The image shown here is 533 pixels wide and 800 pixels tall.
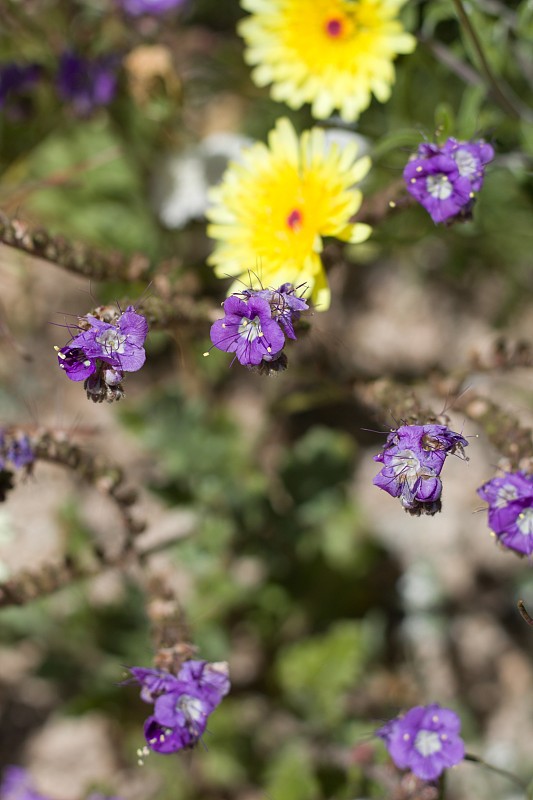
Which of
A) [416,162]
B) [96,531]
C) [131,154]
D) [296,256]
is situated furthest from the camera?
[96,531]

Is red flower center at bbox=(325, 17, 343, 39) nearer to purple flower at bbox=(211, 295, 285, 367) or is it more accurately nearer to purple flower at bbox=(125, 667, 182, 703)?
purple flower at bbox=(211, 295, 285, 367)

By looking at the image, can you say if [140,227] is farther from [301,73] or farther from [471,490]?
[471,490]

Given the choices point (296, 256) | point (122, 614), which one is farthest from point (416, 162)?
point (122, 614)

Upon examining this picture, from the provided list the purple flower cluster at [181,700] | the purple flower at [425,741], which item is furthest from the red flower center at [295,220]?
the purple flower at [425,741]

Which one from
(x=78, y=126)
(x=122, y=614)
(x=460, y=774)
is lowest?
(x=460, y=774)

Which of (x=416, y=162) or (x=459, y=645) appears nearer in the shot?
(x=416, y=162)

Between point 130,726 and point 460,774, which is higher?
point 130,726
